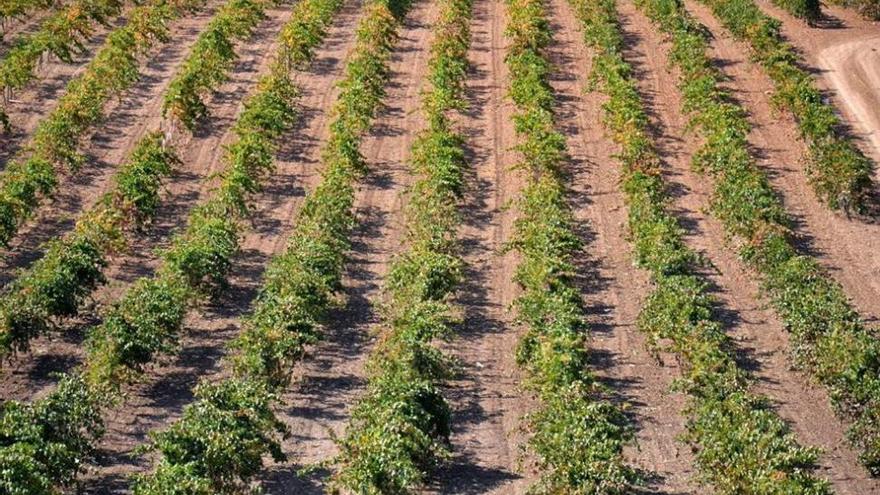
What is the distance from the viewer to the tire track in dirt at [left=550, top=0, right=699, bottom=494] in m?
19.9

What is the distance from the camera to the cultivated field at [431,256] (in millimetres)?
18141

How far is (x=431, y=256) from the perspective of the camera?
76.7 feet

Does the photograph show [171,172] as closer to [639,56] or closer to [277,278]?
[277,278]

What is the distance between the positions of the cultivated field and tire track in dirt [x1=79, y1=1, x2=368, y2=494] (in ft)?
0.26

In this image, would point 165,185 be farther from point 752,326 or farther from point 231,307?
point 752,326

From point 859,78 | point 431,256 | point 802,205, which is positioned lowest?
point 859,78

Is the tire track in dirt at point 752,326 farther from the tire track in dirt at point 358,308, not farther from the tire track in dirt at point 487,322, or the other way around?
the tire track in dirt at point 358,308

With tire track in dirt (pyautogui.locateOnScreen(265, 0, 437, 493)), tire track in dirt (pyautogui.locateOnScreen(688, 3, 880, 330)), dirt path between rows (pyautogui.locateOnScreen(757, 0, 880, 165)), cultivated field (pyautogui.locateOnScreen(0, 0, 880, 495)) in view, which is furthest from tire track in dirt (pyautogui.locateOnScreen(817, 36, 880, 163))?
tire track in dirt (pyautogui.locateOnScreen(265, 0, 437, 493))

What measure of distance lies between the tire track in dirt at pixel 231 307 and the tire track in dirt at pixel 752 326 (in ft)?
31.8

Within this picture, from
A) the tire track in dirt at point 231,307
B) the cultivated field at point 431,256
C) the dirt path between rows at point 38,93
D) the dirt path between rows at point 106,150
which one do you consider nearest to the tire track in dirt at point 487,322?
the cultivated field at point 431,256

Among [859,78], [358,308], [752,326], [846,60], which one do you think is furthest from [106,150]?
[846,60]

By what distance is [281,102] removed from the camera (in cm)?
3191

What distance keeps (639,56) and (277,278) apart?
70.1ft

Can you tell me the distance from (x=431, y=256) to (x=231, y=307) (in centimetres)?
425
